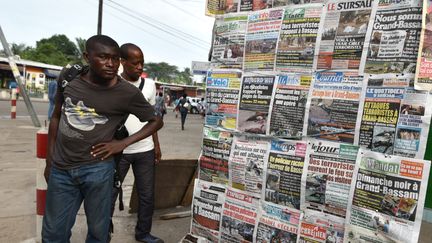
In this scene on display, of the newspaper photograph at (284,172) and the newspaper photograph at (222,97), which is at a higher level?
the newspaper photograph at (222,97)

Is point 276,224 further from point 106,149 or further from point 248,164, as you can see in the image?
point 106,149

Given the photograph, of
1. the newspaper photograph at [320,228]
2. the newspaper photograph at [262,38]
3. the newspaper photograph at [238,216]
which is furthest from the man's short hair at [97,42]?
the newspaper photograph at [320,228]

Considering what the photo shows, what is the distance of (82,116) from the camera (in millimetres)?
2188

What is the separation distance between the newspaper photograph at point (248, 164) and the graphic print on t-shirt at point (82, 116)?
1.03 metres

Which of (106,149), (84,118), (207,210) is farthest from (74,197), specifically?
(207,210)

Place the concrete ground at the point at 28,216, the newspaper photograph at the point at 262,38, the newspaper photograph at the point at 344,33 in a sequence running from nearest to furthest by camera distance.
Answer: the newspaper photograph at the point at 344,33, the newspaper photograph at the point at 262,38, the concrete ground at the point at 28,216

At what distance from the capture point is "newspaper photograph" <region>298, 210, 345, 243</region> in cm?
223

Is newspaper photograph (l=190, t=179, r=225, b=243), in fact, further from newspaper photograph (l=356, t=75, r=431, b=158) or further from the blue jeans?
newspaper photograph (l=356, t=75, r=431, b=158)

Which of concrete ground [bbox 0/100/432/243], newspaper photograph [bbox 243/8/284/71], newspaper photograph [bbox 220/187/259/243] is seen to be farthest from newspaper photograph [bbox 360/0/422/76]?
concrete ground [bbox 0/100/432/243]

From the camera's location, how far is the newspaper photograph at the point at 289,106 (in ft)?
7.80

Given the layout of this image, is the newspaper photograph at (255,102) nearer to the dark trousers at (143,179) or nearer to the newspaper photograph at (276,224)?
the newspaper photograph at (276,224)

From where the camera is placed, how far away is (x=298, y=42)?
242cm

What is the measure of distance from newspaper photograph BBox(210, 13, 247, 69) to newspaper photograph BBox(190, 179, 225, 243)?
0.94 meters

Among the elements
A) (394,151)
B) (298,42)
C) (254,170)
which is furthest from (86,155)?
(394,151)
